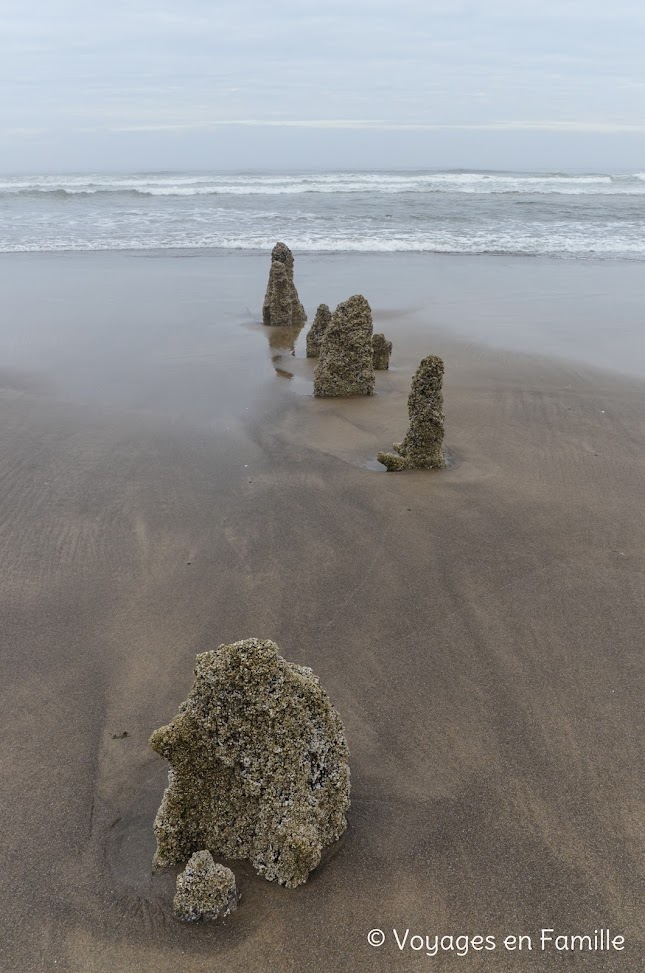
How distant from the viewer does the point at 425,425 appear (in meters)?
6.96

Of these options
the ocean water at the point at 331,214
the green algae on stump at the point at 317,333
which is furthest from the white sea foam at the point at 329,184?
the green algae on stump at the point at 317,333

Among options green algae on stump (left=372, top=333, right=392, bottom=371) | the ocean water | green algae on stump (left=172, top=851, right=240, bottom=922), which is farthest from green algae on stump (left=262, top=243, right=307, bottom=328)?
green algae on stump (left=172, top=851, right=240, bottom=922)

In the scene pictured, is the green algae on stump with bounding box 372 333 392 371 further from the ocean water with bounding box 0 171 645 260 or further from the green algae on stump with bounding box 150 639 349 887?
the ocean water with bounding box 0 171 645 260

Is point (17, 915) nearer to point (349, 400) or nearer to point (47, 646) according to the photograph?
point (47, 646)

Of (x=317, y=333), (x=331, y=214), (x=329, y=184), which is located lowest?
(x=317, y=333)

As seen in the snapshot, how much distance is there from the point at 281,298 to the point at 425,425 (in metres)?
7.01

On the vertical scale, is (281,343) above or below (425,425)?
below

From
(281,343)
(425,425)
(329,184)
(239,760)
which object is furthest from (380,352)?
(329,184)

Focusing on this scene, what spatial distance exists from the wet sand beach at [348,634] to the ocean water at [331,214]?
1475 cm

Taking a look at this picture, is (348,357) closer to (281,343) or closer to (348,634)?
(281,343)

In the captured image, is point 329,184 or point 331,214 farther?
point 329,184

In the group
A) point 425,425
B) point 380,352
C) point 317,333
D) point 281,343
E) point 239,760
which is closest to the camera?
point 239,760

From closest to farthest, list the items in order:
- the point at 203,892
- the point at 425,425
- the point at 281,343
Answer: the point at 203,892
the point at 425,425
the point at 281,343

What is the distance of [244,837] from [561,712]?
6.32ft
